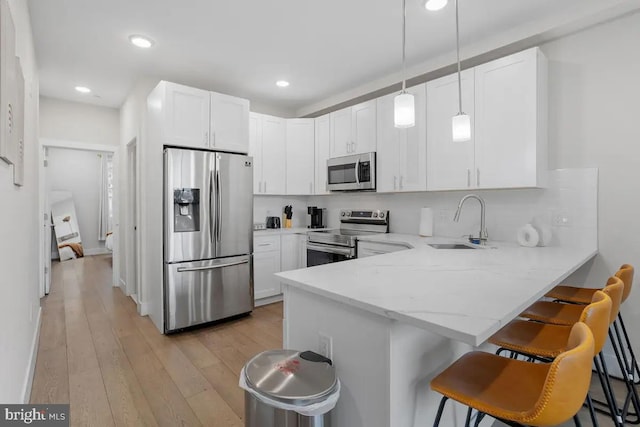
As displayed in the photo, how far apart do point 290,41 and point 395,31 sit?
2.94 feet

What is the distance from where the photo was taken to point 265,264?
3.84 m

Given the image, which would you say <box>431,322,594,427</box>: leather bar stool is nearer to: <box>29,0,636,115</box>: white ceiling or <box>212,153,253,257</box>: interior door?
<box>29,0,636,115</box>: white ceiling

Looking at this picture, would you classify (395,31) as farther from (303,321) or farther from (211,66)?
(303,321)

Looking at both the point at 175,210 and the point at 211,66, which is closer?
the point at 175,210

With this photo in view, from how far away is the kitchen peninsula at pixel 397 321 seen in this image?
3.41 feet

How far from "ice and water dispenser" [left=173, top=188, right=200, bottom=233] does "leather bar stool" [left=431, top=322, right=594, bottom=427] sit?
8.61ft

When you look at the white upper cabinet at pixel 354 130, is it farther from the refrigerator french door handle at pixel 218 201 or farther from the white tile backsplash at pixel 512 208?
the refrigerator french door handle at pixel 218 201

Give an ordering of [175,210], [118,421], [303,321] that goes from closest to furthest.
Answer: [303,321]
[118,421]
[175,210]

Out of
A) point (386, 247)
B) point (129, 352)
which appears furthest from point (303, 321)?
point (129, 352)

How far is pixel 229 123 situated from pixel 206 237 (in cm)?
124

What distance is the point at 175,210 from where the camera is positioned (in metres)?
3.02

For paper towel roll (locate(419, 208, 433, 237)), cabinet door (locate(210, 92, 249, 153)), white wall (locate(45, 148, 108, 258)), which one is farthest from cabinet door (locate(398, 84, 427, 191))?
white wall (locate(45, 148, 108, 258))

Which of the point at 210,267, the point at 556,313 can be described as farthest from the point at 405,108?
the point at 210,267

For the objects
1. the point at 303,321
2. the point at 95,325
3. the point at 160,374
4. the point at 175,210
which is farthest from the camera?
the point at 95,325
